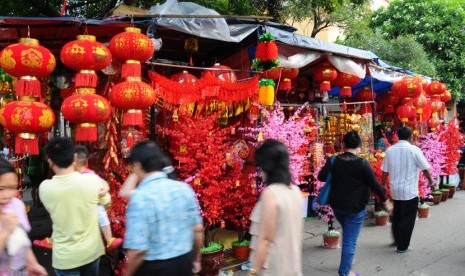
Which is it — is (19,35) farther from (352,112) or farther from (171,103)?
(352,112)

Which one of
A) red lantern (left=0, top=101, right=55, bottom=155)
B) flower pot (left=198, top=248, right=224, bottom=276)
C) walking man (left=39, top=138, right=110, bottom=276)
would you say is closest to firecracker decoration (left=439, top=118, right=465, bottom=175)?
flower pot (left=198, top=248, right=224, bottom=276)

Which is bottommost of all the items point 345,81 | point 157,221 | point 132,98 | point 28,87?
point 157,221

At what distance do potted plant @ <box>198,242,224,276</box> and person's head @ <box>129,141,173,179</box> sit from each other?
2636 mm

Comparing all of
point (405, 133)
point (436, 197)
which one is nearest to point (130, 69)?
point (405, 133)

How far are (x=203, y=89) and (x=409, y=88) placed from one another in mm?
4951

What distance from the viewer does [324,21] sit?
615 inches

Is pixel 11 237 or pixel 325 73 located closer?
pixel 11 237

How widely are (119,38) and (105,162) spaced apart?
5.11ft

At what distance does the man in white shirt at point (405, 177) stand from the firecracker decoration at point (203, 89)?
7.01 ft

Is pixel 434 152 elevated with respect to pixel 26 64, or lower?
lower

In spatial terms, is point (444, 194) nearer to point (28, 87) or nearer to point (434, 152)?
point (434, 152)

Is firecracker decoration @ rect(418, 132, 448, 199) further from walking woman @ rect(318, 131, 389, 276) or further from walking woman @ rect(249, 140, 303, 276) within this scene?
walking woman @ rect(249, 140, 303, 276)

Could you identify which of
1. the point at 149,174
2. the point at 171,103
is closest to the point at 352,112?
the point at 171,103

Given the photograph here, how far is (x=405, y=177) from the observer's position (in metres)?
5.63
